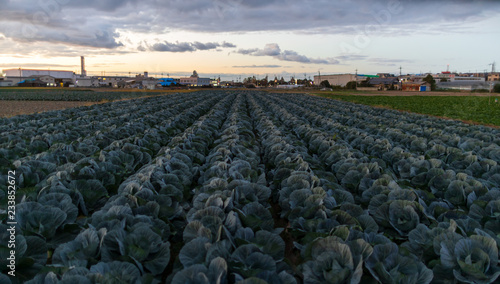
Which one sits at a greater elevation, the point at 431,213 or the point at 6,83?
the point at 6,83

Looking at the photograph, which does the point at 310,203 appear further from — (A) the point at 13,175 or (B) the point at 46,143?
(B) the point at 46,143

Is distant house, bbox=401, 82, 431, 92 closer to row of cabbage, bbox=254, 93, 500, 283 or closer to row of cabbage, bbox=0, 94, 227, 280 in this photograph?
row of cabbage, bbox=254, 93, 500, 283

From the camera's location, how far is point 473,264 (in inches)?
110

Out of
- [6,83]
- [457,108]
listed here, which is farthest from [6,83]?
[457,108]

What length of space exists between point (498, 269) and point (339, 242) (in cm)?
134

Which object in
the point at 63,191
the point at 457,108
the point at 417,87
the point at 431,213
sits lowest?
the point at 431,213

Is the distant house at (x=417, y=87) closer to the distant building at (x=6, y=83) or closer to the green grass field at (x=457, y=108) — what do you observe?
the green grass field at (x=457, y=108)

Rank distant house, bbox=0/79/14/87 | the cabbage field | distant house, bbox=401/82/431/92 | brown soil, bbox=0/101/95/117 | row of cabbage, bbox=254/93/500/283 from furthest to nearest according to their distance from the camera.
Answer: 1. distant house, bbox=0/79/14/87
2. distant house, bbox=401/82/431/92
3. brown soil, bbox=0/101/95/117
4. row of cabbage, bbox=254/93/500/283
5. the cabbage field

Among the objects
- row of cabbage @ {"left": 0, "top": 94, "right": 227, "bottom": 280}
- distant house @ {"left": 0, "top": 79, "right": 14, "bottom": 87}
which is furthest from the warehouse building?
row of cabbage @ {"left": 0, "top": 94, "right": 227, "bottom": 280}

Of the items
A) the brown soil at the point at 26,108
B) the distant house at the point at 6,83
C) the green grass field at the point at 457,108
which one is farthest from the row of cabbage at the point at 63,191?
the distant house at the point at 6,83

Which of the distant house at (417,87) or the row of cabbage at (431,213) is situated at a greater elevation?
the distant house at (417,87)

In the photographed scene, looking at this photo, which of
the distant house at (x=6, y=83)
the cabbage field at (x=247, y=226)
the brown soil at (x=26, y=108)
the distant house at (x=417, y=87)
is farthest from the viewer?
the distant house at (x=6, y=83)

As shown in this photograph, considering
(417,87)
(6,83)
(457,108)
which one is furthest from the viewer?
(6,83)

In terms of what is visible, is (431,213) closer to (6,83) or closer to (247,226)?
(247,226)
